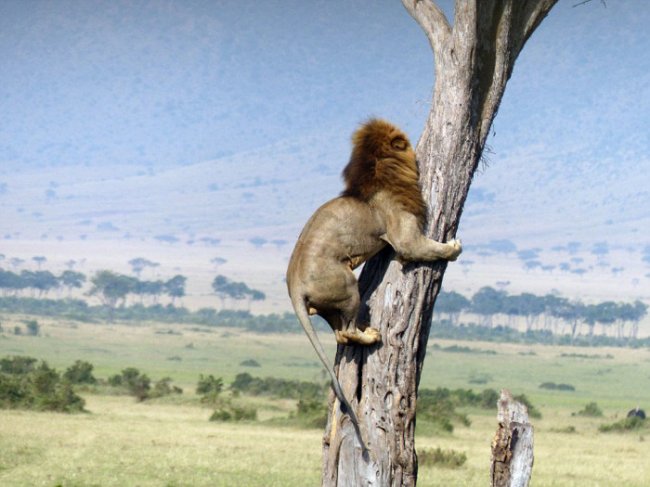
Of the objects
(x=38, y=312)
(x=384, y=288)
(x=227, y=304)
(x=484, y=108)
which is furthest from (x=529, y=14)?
(x=227, y=304)

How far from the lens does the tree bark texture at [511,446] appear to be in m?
7.20

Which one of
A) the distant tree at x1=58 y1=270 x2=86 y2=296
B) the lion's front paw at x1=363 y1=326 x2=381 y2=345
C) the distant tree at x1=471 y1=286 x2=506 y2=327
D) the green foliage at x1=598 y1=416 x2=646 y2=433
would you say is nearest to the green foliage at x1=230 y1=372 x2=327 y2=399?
the green foliage at x1=598 y1=416 x2=646 y2=433

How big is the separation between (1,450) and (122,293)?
104370 mm

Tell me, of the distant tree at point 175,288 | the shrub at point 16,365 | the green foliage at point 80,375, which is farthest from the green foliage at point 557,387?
the distant tree at point 175,288

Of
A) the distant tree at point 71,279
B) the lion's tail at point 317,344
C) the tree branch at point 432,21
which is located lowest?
the lion's tail at point 317,344

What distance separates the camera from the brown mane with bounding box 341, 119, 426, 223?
6711mm

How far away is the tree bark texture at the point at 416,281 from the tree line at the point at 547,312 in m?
108

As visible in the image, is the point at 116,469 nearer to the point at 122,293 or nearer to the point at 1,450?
the point at 1,450

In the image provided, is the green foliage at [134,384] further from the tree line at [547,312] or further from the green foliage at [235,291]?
the green foliage at [235,291]

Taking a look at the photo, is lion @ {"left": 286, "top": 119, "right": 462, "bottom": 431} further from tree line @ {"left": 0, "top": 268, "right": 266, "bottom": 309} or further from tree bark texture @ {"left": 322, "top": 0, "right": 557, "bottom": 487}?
→ tree line @ {"left": 0, "top": 268, "right": 266, "bottom": 309}

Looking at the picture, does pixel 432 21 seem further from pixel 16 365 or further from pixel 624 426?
pixel 16 365

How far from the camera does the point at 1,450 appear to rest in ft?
62.1

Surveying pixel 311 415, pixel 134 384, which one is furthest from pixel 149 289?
pixel 311 415

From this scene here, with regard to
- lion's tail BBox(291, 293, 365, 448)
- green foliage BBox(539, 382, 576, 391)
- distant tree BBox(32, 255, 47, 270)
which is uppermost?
distant tree BBox(32, 255, 47, 270)
